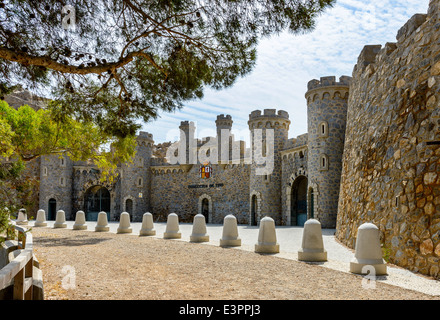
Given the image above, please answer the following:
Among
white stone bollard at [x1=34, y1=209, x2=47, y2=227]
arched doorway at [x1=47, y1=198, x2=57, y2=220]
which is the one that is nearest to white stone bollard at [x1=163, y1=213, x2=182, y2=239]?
white stone bollard at [x1=34, y1=209, x2=47, y2=227]

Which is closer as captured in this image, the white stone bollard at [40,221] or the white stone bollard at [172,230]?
the white stone bollard at [172,230]

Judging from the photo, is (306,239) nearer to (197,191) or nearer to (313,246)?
(313,246)

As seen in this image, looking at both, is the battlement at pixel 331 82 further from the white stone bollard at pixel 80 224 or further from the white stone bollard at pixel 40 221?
the white stone bollard at pixel 40 221

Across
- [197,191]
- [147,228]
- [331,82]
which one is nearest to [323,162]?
[331,82]

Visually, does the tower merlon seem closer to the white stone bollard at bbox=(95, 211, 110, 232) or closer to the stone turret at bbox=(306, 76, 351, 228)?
the white stone bollard at bbox=(95, 211, 110, 232)

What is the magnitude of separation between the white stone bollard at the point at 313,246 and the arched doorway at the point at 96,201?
25.3 metres

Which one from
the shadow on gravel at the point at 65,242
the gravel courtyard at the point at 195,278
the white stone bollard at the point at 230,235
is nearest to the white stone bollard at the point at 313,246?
the gravel courtyard at the point at 195,278

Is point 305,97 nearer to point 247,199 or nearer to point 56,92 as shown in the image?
point 247,199

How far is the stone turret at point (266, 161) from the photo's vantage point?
21688 mm

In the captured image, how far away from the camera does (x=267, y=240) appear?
8836 millimetres

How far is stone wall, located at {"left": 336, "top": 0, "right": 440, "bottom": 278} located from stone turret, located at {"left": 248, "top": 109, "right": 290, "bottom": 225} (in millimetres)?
11781

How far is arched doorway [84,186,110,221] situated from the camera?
30.0 m
